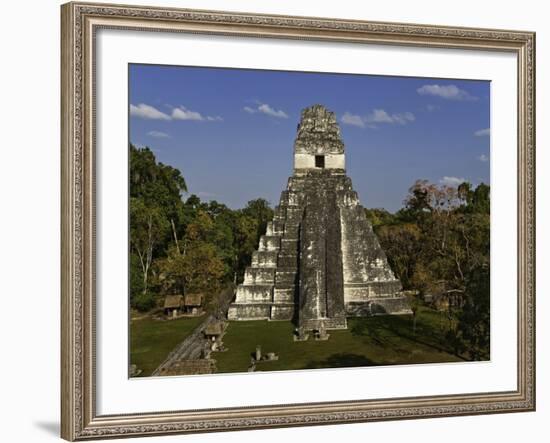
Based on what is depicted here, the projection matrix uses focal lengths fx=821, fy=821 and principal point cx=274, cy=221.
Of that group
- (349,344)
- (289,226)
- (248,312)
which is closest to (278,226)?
(289,226)

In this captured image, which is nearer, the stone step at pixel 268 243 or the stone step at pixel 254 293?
the stone step at pixel 254 293

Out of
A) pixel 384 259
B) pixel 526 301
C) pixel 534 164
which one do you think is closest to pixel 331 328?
pixel 384 259

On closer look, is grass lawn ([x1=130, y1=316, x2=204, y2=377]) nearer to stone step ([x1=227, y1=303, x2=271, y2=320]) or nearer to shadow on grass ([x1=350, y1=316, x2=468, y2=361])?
stone step ([x1=227, y1=303, x2=271, y2=320])

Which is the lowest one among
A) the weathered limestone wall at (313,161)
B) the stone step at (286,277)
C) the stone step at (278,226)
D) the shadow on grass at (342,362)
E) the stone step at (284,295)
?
the shadow on grass at (342,362)

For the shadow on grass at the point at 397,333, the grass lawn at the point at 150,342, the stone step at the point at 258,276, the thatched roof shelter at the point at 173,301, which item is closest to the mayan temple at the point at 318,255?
the stone step at the point at 258,276

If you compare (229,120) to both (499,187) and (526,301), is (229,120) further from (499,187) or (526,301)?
(526,301)

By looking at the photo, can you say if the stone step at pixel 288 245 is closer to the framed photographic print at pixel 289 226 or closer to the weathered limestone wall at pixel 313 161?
the framed photographic print at pixel 289 226
